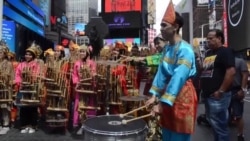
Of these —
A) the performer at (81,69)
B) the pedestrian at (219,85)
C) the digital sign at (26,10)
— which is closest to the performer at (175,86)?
the pedestrian at (219,85)

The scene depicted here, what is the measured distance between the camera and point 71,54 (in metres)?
7.89

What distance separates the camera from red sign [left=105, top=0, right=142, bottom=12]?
2441 inches

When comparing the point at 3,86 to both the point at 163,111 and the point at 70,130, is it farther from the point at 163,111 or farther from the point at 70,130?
the point at 163,111

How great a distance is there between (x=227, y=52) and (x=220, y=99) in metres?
0.64

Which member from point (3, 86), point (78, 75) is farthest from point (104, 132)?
point (3, 86)

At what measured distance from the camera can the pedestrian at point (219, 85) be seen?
4.97 metres

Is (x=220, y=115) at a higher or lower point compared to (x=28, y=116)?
higher

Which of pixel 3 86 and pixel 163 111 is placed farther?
pixel 3 86

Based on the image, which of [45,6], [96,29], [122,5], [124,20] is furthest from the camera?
[122,5]

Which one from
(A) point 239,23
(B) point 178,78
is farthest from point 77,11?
(B) point 178,78

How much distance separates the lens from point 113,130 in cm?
328

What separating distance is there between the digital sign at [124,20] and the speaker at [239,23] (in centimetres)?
4317

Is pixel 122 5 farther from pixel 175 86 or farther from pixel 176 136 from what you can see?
pixel 175 86

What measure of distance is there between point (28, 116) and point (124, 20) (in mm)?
51542
